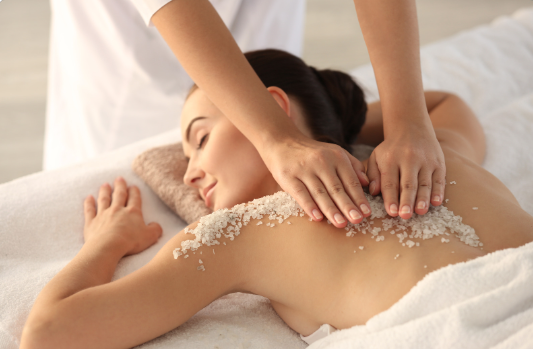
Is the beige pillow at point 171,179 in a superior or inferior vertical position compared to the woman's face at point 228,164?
inferior

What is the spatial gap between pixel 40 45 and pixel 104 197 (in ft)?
7.67

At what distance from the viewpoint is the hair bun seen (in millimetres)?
1336

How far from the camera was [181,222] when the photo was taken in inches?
51.6

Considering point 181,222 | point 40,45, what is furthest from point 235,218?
point 40,45

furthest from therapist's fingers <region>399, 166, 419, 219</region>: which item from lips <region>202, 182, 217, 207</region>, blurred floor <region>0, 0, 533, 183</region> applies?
blurred floor <region>0, 0, 533, 183</region>

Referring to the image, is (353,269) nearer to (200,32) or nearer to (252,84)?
(252,84)

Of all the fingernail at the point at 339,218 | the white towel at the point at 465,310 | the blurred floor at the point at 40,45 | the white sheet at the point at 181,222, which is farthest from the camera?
the blurred floor at the point at 40,45

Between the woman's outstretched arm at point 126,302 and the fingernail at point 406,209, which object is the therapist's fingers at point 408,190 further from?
the woman's outstretched arm at point 126,302

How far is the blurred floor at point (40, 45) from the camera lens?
8.25 ft

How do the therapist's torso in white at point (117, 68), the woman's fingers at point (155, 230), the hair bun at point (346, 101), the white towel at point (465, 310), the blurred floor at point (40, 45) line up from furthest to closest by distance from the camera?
the blurred floor at point (40, 45)
the therapist's torso in white at point (117, 68)
the hair bun at point (346, 101)
the woman's fingers at point (155, 230)
the white towel at point (465, 310)

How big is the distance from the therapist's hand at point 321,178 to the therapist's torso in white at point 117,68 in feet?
3.28

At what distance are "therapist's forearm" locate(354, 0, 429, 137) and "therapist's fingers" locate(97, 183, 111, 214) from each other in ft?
2.46

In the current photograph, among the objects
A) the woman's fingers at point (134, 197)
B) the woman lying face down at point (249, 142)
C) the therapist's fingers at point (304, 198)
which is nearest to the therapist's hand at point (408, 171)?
the therapist's fingers at point (304, 198)

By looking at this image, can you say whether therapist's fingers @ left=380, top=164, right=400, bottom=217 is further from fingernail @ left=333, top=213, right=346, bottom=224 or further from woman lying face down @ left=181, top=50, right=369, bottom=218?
woman lying face down @ left=181, top=50, right=369, bottom=218
